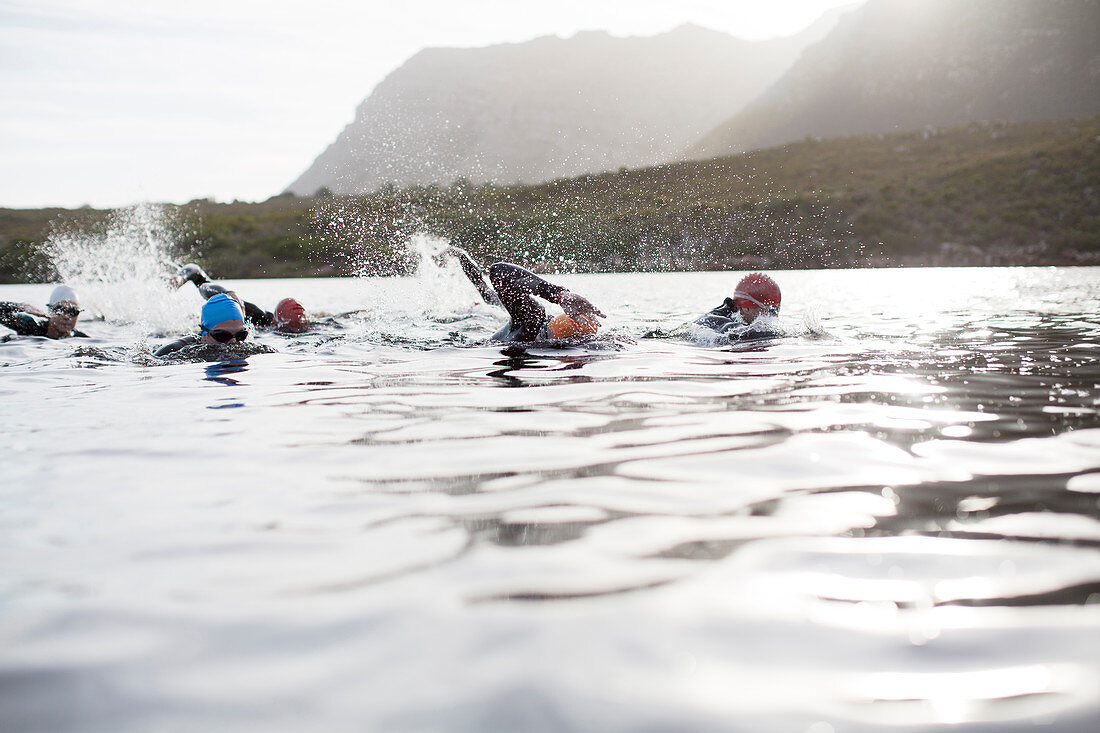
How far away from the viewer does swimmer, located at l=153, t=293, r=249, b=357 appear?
9.35 m

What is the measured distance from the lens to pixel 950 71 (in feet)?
391

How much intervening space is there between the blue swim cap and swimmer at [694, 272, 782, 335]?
6.73m

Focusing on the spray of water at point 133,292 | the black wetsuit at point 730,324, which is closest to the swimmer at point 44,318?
the spray of water at point 133,292

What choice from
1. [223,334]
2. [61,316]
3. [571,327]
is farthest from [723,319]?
[61,316]

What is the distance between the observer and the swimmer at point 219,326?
30.7 feet

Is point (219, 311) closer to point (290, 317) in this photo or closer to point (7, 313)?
point (290, 317)

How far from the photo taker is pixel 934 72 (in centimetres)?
12194

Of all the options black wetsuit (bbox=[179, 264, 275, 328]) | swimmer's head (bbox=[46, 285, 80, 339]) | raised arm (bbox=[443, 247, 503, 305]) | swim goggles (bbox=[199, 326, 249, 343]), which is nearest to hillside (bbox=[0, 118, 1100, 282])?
black wetsuit (bbox=[179, 264, 275, 328])

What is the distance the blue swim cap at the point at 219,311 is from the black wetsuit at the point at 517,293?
3.18 meters

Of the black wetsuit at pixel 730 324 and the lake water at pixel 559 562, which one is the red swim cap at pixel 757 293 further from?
the lake water at pixel 559 562

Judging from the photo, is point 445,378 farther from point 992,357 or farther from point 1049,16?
point 1049,16

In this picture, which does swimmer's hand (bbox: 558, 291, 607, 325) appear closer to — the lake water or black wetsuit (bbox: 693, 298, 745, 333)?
black wetsuit (bbox: 693, 298, 745, 333)

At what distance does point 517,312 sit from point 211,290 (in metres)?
4.75

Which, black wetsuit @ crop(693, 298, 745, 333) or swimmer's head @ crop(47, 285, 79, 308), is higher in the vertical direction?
Result: swimmer's head @ crop(47, 285, 79, 308)
